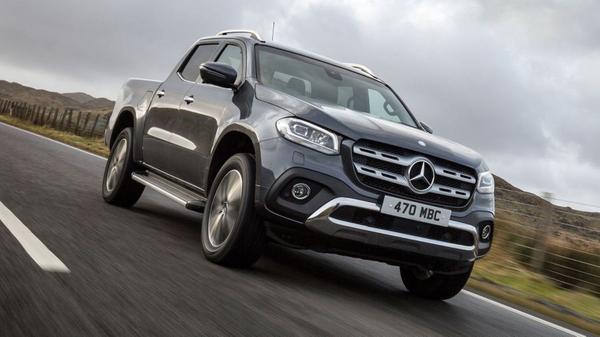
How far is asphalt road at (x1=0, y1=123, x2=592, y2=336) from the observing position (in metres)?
3.35

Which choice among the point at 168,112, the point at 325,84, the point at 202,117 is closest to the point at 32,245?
the point at 202,117

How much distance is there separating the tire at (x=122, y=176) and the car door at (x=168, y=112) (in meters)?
0.28

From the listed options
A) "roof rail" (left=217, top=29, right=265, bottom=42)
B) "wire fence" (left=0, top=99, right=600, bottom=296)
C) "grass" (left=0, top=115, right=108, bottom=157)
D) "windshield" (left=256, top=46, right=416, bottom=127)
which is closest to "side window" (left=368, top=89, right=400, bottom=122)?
"windshield" (left=256, top=46, right=416, bottom=127)

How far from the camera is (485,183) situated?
5.19m

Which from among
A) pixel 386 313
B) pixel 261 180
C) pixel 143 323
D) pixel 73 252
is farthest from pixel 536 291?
pixel 143 323

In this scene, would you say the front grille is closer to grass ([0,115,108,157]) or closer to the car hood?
the car hood

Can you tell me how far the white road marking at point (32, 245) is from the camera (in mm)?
4202

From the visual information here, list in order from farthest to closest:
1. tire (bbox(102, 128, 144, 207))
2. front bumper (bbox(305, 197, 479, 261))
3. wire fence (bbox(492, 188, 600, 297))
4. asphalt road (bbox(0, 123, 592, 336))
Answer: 1. wire fence (bbox(492, 188, 600, 297))
2. tire (bbox(102, 128, 144, 207))
3. front bumper (bbox(305, 197, 479, 261))
4. asphalt road (bbox(0, 123, 592, 336))

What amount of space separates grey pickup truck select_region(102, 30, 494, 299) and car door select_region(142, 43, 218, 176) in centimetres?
32

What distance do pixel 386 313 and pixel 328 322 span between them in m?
0.77

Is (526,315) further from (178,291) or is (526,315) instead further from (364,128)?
(178,291)

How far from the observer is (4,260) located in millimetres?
4176

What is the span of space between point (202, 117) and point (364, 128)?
1.67 meters

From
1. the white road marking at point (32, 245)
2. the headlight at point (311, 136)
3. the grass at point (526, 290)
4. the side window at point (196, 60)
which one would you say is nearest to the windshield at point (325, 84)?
the headlight at point (311, 136)
